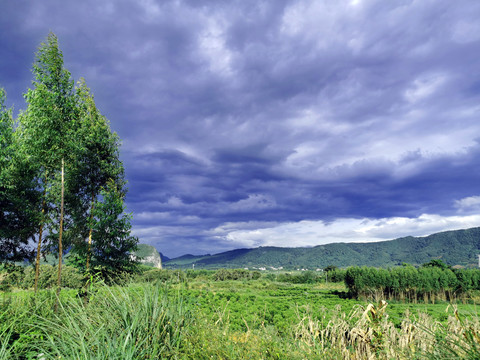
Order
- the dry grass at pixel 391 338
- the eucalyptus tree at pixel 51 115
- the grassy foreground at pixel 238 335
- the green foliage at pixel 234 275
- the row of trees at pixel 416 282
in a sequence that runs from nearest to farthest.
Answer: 1. the dry grass at pixel 391 338
2. the grassy foreground at pixel 238 335
3. the eucalyptus tree at pixel 51 115
4. the row of trees at pixel 416 282
5. the green foliage at pixel 234 275

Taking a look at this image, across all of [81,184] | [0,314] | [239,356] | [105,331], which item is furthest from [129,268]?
[239,356]

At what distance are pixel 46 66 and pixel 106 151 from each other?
7.31 meters

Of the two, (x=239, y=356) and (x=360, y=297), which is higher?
(x=239, y=356)

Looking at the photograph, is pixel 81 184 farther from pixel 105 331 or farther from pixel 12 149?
pixel 105 331

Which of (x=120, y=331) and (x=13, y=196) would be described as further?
(x=13, y=196)

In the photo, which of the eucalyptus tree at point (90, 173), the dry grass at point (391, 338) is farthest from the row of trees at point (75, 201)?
the dry grass at point (391, 338)

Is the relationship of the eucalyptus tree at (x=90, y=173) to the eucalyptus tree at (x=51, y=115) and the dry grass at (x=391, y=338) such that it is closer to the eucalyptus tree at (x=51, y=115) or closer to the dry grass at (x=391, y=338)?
the eucalyptus tree at (x=51, y=115)

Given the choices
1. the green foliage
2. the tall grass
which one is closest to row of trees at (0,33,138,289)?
the tall grass

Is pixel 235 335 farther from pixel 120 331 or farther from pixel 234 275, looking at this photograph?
pixel 234 275

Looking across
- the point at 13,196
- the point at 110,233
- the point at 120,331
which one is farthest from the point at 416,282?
the point at 120,331

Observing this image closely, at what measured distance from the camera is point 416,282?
60031mm

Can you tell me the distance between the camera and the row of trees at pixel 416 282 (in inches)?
2363

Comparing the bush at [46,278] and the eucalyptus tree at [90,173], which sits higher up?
the eucalyptus tree at [90,173]

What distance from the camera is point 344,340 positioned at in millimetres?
3523
